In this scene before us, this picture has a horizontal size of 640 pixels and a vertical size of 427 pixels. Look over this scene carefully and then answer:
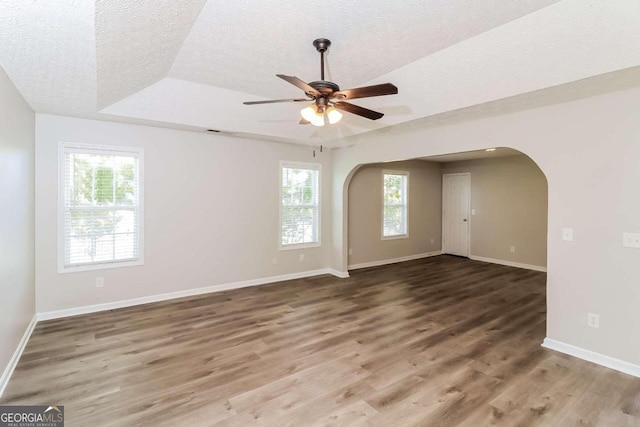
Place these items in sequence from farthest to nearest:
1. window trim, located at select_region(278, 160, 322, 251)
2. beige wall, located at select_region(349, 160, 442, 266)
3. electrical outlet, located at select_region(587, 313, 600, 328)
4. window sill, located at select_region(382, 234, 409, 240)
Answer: window sill, located at select_region(382, 234, 409, 240), beige wall, located at select_region(349, 160, 442, 266), window trim, located at select_region(278, 160, 322, 251), electrical outlet, located at select_region(587, 313, 600, 328)

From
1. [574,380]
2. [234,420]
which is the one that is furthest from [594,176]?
[234,420]

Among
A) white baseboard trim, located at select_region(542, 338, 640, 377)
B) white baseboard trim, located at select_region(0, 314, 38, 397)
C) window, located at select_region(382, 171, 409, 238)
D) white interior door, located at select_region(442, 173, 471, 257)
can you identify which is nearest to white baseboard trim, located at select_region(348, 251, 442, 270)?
white interior door, located at select_region(442, 173, 471, 257)

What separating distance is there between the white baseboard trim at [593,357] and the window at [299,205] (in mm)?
3846

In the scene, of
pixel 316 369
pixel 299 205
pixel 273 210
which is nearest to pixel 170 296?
pixel 273 210

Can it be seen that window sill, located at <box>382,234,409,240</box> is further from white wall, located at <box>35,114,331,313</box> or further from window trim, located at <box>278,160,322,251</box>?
white wall, located at <box>35,114,331,313</box>

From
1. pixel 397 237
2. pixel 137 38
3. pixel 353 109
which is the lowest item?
pixel 397 237

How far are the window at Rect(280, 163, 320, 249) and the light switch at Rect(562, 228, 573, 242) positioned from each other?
3813 mm

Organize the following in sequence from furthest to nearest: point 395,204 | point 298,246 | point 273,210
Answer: point 395,204 → point 298,246 → point 273,210

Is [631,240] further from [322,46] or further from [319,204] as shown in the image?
[319,204]

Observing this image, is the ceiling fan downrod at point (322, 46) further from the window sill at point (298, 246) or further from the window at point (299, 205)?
the window sill at point (298, 246)

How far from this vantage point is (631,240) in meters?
2.69

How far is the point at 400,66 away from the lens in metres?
2.97

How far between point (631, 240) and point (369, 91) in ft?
8.75

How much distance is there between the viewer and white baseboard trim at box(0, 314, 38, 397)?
2354 mm
